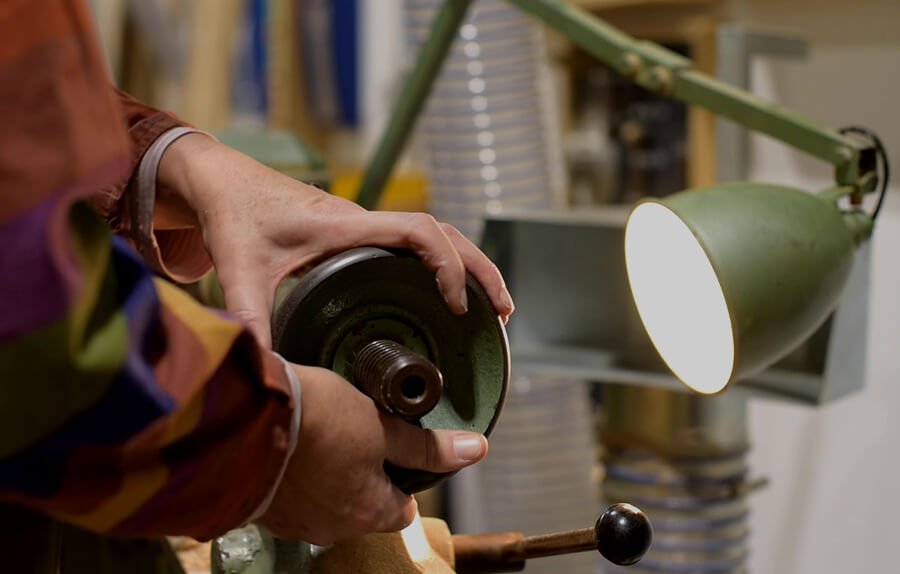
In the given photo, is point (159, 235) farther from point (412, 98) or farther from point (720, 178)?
point (720, 178)

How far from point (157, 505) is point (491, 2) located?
116 cm

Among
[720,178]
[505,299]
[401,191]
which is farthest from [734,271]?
[401,191]

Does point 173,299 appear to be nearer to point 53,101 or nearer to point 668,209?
point 53,101

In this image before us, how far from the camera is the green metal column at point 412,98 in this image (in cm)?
106

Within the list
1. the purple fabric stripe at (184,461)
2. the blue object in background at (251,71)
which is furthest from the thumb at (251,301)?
the blue object in background at (251,71)

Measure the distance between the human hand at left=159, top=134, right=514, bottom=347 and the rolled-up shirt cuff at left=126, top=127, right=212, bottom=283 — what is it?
0.12 feet

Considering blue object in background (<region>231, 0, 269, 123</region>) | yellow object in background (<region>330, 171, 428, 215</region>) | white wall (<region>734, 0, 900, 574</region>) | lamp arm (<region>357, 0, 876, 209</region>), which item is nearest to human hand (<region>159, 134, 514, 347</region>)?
lamp arm (<region>357, 0, 876, 209</region>)

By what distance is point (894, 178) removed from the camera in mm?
1463

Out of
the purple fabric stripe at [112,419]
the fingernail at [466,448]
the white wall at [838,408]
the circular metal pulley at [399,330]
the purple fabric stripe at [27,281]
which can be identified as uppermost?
the purple fabric stripe at [27,281]

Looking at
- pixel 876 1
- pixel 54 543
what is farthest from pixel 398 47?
pixel 54 543

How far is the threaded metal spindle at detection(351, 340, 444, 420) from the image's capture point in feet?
1.82

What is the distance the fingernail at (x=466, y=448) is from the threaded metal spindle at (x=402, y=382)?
0.04 m

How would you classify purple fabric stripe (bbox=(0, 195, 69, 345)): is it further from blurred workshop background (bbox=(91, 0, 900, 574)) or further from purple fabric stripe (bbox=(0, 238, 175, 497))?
blurred workshop background (bbox=(91, 0, 900, 574))

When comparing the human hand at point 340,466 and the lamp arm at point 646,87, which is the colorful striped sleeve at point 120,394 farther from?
the lamp arm at point 646,87
